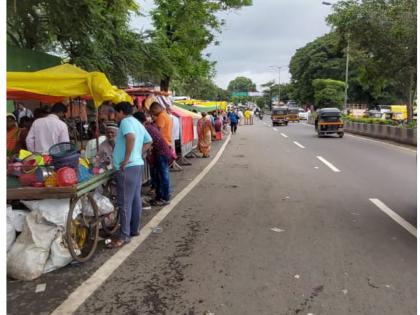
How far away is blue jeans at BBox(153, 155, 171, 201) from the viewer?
816 centimetres

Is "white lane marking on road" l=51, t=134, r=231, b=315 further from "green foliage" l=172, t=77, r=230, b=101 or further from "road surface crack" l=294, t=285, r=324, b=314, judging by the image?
"green foliage" l=172, t=77, r=230, b=101

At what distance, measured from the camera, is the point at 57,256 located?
192 inches

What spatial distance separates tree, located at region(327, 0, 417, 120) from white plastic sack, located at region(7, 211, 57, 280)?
19411 mm

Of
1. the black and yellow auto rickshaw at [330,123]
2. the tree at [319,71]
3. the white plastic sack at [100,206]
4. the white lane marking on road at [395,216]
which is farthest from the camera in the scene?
the tree at [319,71]

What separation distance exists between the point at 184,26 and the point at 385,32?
9.65 m

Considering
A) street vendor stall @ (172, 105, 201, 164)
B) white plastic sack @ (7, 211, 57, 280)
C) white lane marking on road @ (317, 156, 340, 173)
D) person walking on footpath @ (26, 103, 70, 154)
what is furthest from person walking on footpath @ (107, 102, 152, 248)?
street vendor stall @ (172, 105, 201, 164)

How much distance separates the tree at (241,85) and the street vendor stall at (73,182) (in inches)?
6749

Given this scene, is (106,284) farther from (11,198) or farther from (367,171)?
(367,171)

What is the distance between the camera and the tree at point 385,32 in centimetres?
2078

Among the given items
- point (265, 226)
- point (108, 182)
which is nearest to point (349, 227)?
point (265, 226)

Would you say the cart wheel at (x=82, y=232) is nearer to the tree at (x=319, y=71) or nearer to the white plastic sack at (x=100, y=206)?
the white plastic sack at (x=100, y=206)

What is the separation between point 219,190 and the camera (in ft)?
31.3

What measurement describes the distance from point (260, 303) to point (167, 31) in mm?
21597

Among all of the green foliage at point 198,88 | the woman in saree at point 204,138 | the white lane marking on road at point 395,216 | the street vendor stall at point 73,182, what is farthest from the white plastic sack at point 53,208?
the green foliage at point 198,88
